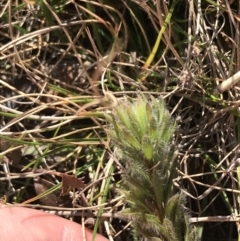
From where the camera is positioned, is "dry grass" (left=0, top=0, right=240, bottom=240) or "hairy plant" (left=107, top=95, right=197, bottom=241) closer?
"hairy plant" (left=107, top=95, right=197, bottom=241)

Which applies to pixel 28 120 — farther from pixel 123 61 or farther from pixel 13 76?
pixel 123 61

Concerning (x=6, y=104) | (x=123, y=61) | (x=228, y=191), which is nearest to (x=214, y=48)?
Answer: (x=123, y=61)

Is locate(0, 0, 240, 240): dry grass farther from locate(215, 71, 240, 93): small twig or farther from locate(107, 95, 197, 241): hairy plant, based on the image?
locate(107, 95, 197, 241): hairy plant

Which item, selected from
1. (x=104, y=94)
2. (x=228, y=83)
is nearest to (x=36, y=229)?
(x=104, y=94)

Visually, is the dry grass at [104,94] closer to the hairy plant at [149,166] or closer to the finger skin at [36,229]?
the finger skin at [36,229]

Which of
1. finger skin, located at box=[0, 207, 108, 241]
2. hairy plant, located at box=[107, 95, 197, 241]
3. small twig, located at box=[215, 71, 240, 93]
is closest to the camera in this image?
hairy plant, located at box=[107, 95, 197, 241]

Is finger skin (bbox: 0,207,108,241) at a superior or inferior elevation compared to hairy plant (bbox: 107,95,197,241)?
inferior

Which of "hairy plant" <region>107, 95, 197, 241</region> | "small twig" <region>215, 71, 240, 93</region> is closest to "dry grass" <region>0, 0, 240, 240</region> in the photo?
"small twig" <region>215, 71, 240, 93</region>

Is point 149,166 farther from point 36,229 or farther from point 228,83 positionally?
point 36,229
